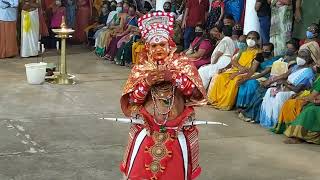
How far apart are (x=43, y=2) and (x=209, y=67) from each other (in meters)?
7.85

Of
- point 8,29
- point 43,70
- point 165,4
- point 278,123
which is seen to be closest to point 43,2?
point 8,29

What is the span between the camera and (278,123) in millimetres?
8414

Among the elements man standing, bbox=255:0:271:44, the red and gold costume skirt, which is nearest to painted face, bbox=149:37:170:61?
the red and gold costume skirt

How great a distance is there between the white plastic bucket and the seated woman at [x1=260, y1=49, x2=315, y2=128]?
4289 millimetres

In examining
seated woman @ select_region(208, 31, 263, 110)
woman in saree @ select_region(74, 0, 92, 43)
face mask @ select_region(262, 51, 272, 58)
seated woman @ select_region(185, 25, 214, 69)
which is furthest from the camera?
woman in saree @ select_region(74, 0, 92, 43)

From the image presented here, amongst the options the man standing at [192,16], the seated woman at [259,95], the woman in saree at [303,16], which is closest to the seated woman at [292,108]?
the seated woman at [259,95]

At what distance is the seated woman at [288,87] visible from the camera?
8508 millimetres

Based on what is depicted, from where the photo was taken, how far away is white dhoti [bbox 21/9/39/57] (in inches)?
573

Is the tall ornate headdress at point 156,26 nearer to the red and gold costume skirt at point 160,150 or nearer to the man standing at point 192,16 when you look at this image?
the red and gold costume skirt at point 160,150

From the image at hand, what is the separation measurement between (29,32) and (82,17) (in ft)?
9.47

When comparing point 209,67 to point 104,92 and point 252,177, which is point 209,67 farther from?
point 252,177

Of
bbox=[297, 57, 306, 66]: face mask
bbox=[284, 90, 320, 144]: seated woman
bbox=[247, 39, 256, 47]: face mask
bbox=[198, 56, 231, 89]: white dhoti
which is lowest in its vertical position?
bbox=[284, 90, 320, 144]: seated woman

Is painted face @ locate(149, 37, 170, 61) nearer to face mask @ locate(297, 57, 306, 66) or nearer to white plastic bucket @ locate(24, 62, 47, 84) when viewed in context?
face mask @ locate(297, 57, 306, 66)

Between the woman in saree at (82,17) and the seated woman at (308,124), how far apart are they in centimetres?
1034
